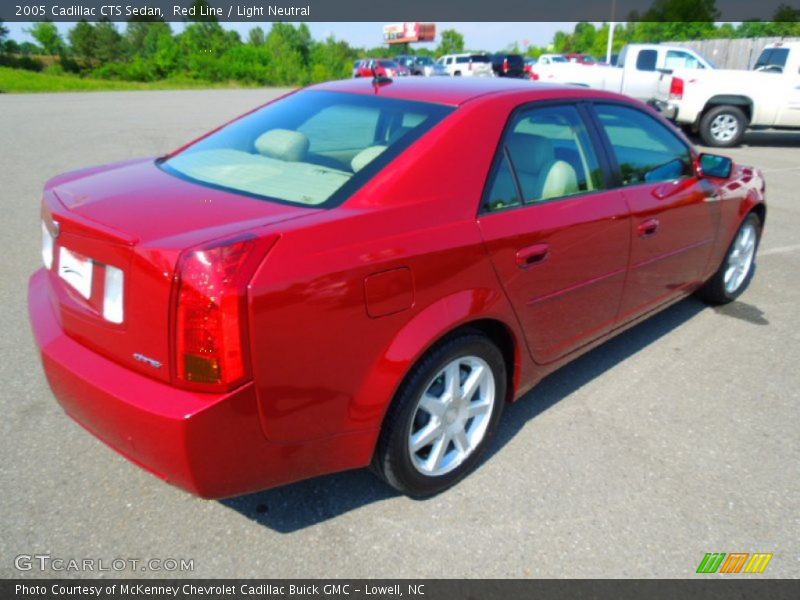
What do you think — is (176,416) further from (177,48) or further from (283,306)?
(177,48)

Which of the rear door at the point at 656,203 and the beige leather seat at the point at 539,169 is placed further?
the rear door at the point at 656,203

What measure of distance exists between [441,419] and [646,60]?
15.8 metres

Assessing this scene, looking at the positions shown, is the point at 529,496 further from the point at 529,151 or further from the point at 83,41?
the point at 83,41

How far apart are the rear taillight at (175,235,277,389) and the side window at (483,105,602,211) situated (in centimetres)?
109

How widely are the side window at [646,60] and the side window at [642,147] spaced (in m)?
13.4

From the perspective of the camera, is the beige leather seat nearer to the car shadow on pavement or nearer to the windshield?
the windshield

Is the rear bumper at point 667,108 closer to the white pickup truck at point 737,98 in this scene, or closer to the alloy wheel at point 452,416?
the white pickup truck at point 737,98

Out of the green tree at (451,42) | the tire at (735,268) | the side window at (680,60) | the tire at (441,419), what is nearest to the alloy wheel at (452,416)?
the tire at (441,419)

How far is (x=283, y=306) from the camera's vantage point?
1.94 metres

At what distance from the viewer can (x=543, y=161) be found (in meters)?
2.97

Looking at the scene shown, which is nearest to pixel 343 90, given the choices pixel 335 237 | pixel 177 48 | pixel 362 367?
pixel 335 237

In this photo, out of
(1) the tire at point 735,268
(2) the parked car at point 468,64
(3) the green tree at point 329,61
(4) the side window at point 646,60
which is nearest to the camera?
(1) the tire at point 735,268

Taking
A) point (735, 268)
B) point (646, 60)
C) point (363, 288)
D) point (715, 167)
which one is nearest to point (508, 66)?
point (646, 60)

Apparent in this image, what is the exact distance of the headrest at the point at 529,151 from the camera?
2.79 m
